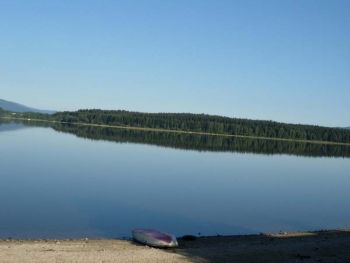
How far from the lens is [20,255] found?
14.8 meters

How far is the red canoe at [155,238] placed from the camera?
1780 cm

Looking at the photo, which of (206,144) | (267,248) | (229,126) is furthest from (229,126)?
(267,248)

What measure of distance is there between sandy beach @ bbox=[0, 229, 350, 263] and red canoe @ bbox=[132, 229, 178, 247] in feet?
0.98

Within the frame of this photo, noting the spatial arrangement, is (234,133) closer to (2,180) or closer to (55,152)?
(55,152)

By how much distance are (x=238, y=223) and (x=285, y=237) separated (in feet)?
18.1

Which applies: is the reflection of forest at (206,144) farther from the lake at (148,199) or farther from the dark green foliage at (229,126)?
the lake at (148,199)

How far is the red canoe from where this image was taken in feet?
58.4

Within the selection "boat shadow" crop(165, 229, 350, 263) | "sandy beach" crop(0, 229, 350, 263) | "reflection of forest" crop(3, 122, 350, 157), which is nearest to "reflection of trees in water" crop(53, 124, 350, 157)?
"reflection of forest" crop(3, 122, 350, 157)

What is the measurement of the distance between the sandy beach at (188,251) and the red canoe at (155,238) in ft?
0.98

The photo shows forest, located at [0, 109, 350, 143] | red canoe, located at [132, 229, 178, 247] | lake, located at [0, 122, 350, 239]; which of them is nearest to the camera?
red canoe, located at [132, 229, 178, 247]

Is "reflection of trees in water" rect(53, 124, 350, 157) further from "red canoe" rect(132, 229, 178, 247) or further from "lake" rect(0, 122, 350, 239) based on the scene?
"red canoe" rect(132, 229, 178, 247)

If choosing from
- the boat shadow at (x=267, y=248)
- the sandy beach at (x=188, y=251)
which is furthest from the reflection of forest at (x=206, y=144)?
the sandy beach at (x=188, y=251)

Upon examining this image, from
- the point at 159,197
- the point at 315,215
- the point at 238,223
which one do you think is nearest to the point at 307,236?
the point at 238,223

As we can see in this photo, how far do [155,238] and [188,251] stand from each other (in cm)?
136
